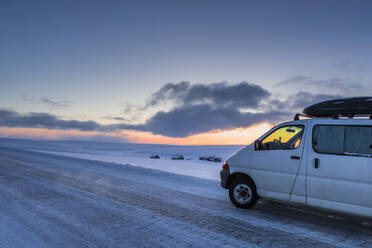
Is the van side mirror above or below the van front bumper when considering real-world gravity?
above

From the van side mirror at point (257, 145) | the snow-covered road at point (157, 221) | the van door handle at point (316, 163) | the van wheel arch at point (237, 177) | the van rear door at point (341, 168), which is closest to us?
the snow-covered road at point (157, 221)

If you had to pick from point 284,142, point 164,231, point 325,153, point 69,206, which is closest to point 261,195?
point 284,142

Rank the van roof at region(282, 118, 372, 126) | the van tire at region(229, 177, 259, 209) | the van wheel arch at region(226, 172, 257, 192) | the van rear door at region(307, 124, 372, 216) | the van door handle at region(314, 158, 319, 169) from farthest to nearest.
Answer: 1. the van wheel arch at region(226, 172, 257, 192)
2. the van tire at region(229, 177, 259, 209)
3. the van door handle at region(314, 158, 319, 169)
4. the van roof at region(282, 118, 372, 126)
5. the van rear door at region(307, 124, 372, 216)

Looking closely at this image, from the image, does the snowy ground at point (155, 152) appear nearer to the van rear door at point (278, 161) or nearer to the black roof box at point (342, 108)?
the van rear door at point (278, 161)

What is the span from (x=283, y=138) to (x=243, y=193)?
148 centimetres

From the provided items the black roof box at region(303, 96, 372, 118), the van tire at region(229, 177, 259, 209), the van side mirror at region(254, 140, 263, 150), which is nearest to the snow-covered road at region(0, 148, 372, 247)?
the van tire at region(229, 177, 259, 209)

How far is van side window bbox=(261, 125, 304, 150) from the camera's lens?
5434 mm

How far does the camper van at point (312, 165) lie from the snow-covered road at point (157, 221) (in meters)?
0.43

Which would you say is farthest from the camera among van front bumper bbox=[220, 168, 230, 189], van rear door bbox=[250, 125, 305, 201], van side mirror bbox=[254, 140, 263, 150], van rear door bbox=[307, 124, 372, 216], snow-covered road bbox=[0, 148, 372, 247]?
van front bumper bbox=[220, 168, 230, 189]

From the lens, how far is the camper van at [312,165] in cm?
450

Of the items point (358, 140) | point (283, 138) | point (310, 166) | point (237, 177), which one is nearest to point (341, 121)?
point (358, 140)

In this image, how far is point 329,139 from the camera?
16.1ft

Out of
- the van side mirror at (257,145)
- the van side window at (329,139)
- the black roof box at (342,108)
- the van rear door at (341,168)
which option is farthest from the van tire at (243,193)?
the black roof box at (342,108)

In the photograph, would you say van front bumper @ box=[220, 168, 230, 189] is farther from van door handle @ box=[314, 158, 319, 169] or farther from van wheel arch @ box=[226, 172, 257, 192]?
van door handle @ box=[314, 158, 319, 169]
